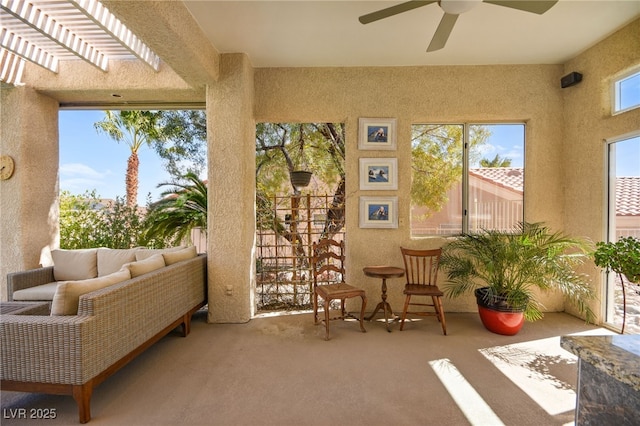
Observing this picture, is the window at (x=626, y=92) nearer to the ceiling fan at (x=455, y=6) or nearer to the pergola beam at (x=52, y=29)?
the ceiling fan at (x=455, y=6)

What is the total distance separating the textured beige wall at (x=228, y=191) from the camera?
3320 millimetres

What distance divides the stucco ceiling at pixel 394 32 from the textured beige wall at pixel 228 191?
437mm

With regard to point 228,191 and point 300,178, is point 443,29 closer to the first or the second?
point 300,178

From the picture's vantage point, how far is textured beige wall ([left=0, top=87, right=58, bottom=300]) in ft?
11.5

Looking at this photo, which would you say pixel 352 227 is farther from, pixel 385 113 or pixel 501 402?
pixel 501 402

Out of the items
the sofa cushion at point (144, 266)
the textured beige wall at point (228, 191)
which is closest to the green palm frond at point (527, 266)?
the textured beige wall at point (228, 191)

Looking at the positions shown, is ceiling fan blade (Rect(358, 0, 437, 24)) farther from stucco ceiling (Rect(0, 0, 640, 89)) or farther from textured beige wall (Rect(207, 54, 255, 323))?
textured beige wall (Rect(207, 54, 255, 323))

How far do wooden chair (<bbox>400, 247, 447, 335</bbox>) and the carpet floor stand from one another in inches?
9.8

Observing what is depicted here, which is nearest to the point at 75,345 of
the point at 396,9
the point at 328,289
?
the point at 328,289

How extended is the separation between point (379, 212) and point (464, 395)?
2151mm

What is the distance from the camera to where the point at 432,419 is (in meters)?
1.81

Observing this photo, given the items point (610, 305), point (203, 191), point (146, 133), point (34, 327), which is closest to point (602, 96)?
point (610, 305)

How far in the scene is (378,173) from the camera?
371 centimetres

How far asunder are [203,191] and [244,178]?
1095 millimetres
